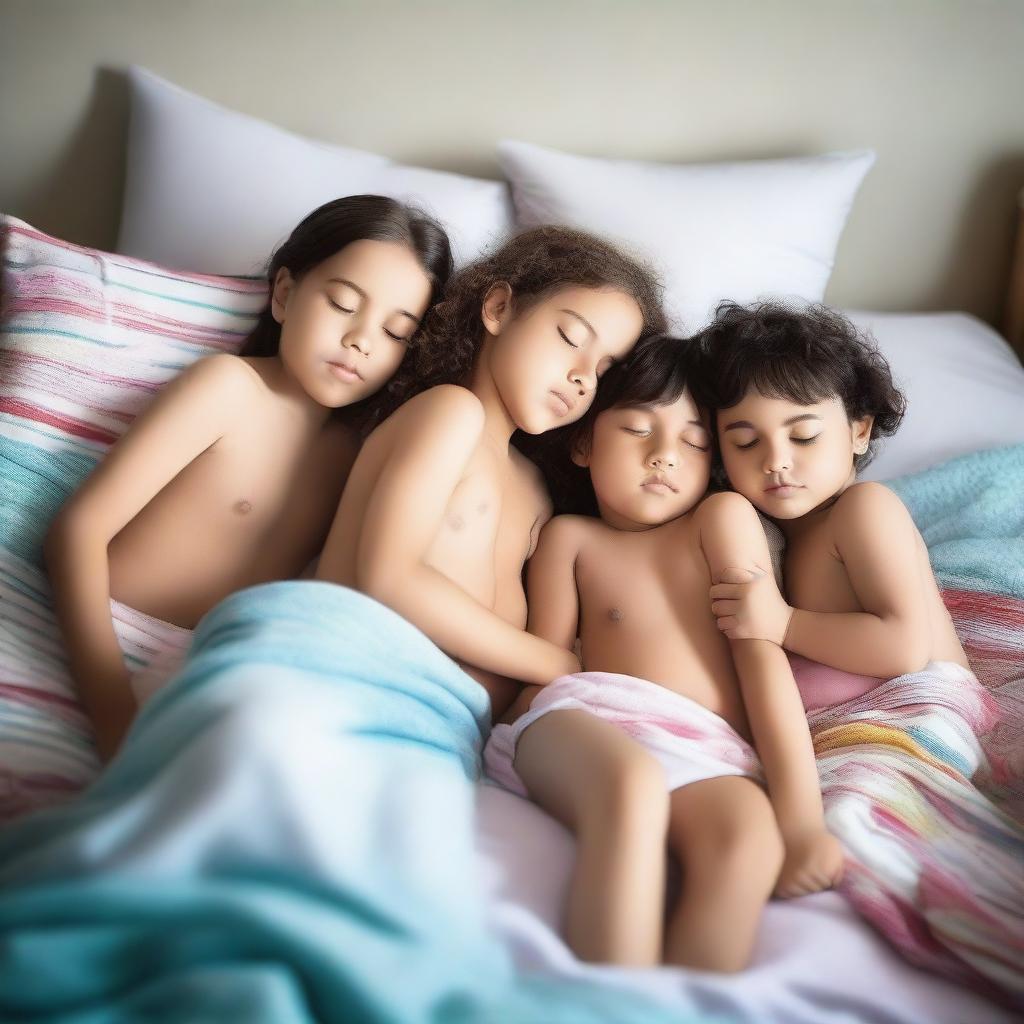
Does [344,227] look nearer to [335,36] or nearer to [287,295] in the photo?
[287,295]

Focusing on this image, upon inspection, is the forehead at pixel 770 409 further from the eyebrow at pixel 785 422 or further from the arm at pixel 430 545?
the arm at pixel 430 545

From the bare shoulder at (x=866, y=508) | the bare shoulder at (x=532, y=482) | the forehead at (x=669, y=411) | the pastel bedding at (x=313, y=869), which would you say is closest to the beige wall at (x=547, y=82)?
the bare shoulder at (x=532, y=482)

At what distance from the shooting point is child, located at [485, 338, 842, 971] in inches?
31.3

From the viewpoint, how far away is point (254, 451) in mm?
1240

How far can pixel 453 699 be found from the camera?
1000mm

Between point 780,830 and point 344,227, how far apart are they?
88 cm

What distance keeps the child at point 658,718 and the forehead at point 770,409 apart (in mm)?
62

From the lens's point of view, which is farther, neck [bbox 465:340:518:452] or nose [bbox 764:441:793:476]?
neck [bbox 465:340:518:452]

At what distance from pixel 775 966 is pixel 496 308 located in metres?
0.83

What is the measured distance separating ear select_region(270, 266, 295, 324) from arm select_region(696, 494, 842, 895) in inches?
23.5

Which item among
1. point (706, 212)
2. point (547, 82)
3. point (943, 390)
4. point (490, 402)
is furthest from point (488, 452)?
point (547, 82)

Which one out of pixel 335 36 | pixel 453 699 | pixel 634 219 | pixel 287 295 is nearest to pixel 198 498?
pixel 287 295

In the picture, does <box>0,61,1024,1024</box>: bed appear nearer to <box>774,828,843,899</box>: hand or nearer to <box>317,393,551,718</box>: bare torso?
<box>774,828,843,899</box>: hand

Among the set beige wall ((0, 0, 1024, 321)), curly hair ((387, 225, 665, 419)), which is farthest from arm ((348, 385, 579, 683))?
beige wall ((0, 0, 1024, 321))
